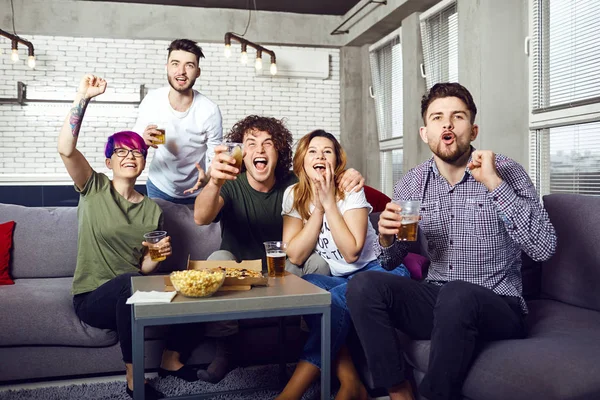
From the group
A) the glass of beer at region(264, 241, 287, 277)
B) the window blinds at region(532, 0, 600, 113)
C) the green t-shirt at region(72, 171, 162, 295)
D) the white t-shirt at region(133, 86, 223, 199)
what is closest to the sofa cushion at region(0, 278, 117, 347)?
the green t-shirt at region(72, 171, 162, 295)

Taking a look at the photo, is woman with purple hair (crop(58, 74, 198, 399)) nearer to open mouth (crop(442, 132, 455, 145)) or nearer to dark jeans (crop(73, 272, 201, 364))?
dark jeans (crop(73, 272, 201, 364))

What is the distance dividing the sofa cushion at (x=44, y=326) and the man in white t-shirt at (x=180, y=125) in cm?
122

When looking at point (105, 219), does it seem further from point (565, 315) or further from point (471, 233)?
point (565, 315)

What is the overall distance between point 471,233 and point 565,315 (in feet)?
1.86

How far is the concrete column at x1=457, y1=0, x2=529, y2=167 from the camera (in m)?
4.66

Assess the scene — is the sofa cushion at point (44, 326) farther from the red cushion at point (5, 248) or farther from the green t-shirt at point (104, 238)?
the red cushion at point (5, 248)

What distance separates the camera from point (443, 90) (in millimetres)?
2279

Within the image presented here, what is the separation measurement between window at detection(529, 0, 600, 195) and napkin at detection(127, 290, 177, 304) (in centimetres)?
335

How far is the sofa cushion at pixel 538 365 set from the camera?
166cm

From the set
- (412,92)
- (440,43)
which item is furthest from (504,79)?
(412,92)

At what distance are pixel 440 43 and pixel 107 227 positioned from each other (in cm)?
440

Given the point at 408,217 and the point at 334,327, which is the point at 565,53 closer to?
the point at 408,217

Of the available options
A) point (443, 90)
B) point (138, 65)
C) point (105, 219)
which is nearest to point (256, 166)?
point (105, 219)

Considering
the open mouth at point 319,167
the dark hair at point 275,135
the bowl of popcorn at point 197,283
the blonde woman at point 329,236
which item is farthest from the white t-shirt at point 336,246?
the bowl of popcorn at point 197,283
